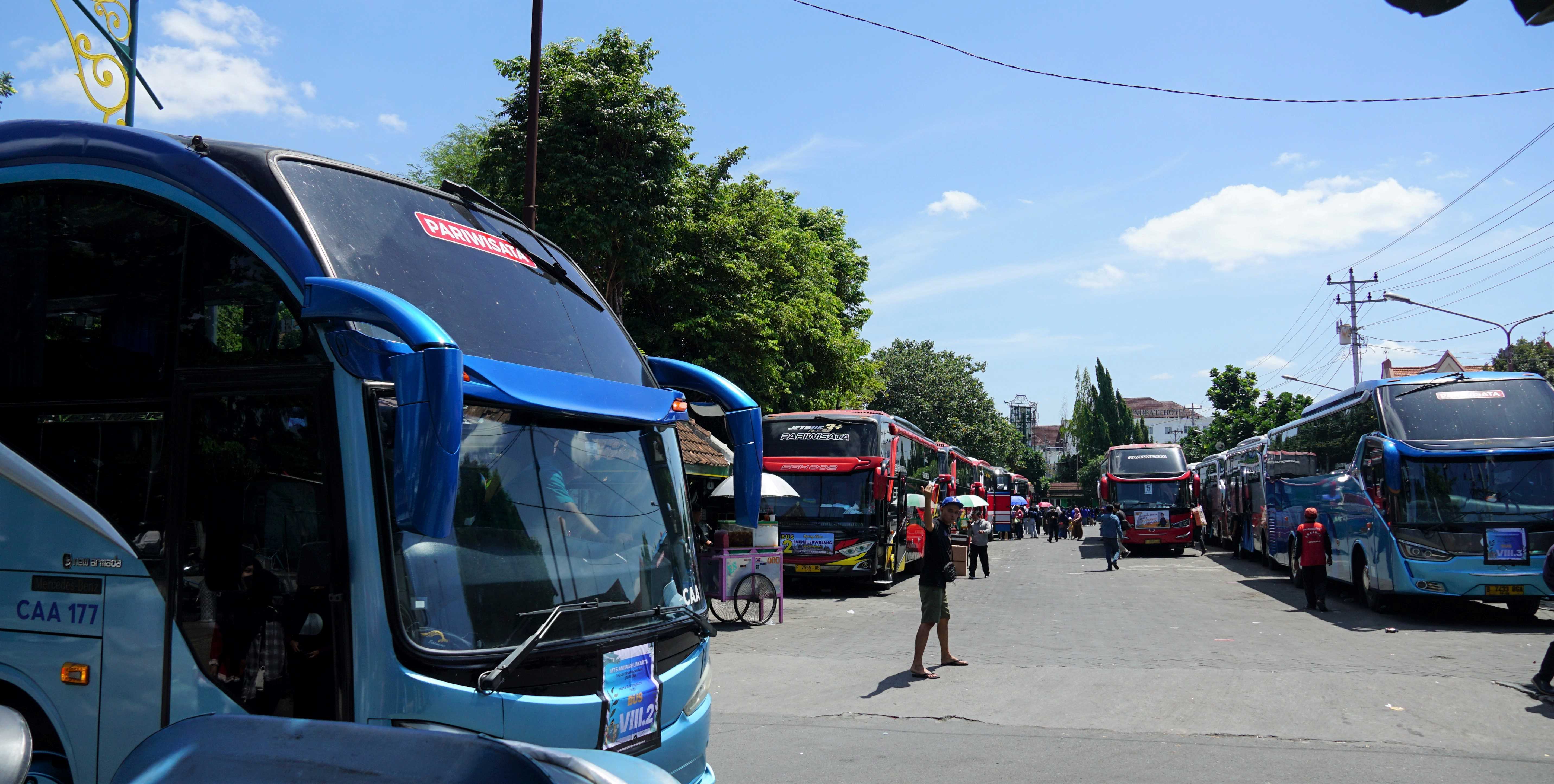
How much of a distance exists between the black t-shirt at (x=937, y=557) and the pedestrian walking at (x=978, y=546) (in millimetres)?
13961

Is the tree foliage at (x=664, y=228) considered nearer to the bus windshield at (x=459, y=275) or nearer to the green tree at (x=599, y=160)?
the green tree at (x=599, y=160)

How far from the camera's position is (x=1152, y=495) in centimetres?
3247

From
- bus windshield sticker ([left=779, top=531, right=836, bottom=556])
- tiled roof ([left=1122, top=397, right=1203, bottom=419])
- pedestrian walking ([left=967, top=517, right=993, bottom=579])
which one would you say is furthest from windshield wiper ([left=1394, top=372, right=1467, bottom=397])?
tiled roof ([left=1122, top=397, right=1203, bottom=419])

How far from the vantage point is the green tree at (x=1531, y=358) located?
46.5 m

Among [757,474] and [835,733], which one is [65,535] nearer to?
[757,474]

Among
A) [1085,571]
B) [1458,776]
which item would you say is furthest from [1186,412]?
[1458,776]

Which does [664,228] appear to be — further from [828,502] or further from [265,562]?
[265,562]

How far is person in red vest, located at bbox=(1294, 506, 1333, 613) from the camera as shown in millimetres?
16500

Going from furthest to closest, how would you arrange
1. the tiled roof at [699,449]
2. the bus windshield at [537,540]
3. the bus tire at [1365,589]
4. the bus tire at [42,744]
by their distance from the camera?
1. the tiled roof at [699,449]
2. the bus tire at [1365,589]
3. the bus tire at [42,744]
4. the bus windshield at [537,540]

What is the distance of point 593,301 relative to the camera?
5715 millimetres

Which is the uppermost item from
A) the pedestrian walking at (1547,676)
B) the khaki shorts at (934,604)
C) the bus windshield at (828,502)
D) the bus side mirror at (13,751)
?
the bus windshield at (828,502)

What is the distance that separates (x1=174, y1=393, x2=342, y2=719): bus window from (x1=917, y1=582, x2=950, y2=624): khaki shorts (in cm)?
751

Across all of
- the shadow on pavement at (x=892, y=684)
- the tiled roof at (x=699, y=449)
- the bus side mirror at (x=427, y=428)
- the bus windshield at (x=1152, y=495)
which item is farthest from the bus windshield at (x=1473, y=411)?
the bus windshield at (x=1152, y=495)

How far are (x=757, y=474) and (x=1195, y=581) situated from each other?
20342mm
